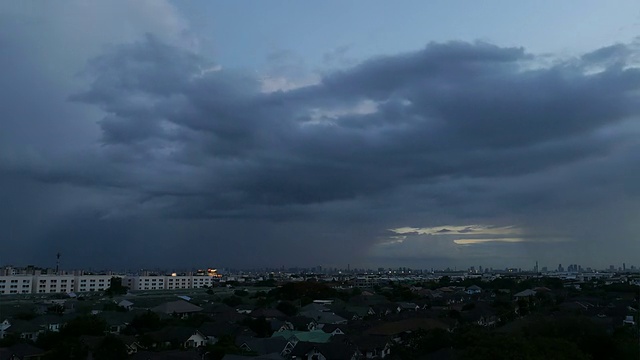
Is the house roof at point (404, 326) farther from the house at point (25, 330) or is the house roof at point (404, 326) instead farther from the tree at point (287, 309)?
the house at point (25, 330)

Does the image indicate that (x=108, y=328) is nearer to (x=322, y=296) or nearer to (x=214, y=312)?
(x=214, y=312)

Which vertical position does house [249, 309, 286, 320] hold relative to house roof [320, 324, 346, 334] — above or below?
above

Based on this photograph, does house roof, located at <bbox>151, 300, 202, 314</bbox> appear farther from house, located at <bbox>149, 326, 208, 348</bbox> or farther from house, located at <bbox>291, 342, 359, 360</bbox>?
house, located at <bbox>291, 342, 359, 360</bbox>

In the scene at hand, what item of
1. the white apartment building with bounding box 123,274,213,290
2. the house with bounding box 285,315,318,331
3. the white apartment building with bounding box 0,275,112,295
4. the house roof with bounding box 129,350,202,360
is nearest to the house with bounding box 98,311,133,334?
the house with bounding box 285,315,318,331

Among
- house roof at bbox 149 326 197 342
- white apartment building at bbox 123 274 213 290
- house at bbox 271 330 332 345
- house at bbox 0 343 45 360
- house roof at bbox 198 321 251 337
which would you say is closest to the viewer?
house at bbox 0 343 45 360

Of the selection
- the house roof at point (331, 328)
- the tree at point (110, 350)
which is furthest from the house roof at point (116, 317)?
the house roof at point (331, 328)

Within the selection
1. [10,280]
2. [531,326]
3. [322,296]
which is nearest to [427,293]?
[322,296]

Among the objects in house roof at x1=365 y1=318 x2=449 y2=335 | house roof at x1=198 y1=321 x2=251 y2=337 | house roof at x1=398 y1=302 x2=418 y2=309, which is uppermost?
house roof at x1=365 y1=318 x2=449 y2=335
